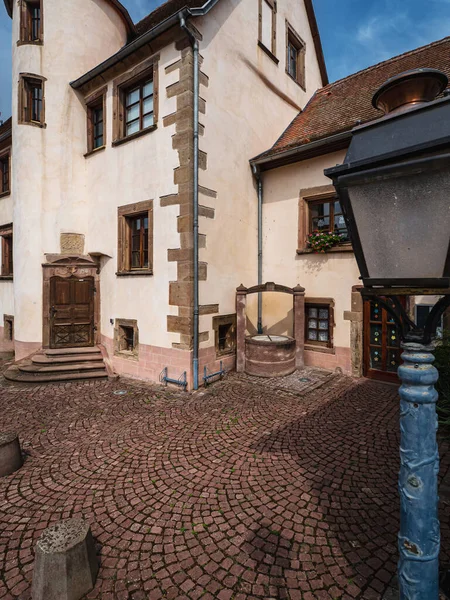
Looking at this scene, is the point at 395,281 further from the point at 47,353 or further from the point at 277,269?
the point at 47,353

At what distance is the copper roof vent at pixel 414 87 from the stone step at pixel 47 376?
8.84 metres

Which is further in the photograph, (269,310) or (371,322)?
(269,310)

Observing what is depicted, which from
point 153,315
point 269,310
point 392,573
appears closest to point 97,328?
point 153,315

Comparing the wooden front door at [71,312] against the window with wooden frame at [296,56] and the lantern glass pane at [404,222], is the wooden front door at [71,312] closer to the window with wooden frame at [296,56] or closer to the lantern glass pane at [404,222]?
the lantern glass pane at [404,222]

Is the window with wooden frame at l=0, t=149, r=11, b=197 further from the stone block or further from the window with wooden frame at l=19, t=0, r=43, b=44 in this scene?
the stone block

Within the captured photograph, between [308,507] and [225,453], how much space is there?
1.50 m

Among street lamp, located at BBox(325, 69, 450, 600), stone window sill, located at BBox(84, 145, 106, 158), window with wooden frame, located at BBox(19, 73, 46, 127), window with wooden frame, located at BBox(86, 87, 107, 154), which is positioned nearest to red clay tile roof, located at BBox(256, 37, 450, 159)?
stone window sill, located at BBox(84, 145, 106, 158)

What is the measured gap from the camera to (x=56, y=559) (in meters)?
2.45

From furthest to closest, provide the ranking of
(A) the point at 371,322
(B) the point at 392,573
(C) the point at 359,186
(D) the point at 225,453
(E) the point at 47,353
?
1. (E) the point at 47,353
2. (A) the point at 371,322
3. (D) the point at 225,453
4. (B) the point at 392,573
5. (C) the point at 359,186

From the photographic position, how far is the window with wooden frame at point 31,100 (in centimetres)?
979

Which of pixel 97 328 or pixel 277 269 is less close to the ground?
pixel 277 269

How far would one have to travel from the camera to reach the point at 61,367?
29.0 feet

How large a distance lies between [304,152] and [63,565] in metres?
9.55

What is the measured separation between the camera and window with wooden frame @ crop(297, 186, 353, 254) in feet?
28.7
